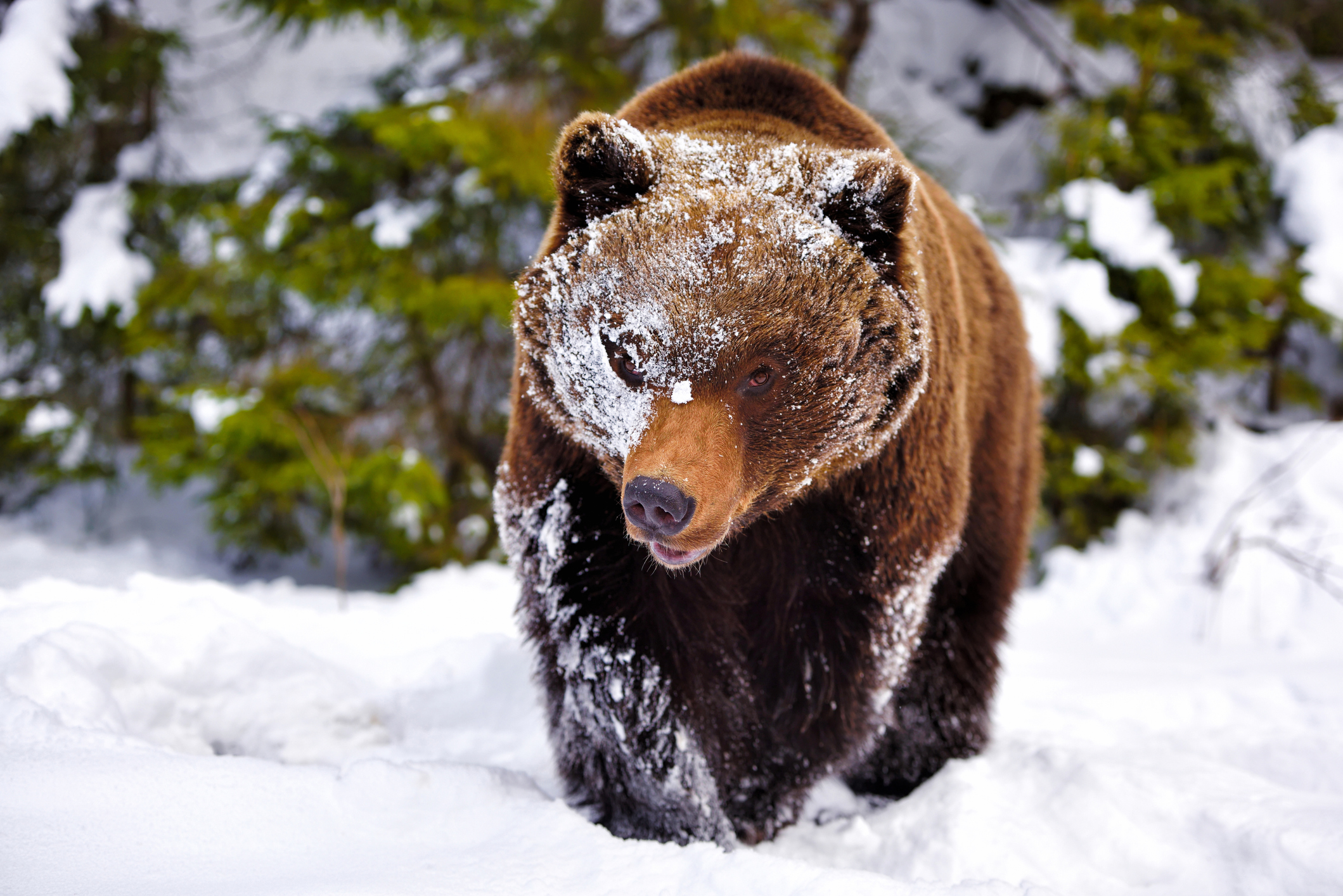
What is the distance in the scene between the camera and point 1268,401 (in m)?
8.45

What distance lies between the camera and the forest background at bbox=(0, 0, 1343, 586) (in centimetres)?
→ 714

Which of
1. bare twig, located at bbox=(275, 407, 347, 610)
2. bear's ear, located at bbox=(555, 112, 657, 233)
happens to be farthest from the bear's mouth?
bare twig, located at bbox=(275, 407, 347, 610)

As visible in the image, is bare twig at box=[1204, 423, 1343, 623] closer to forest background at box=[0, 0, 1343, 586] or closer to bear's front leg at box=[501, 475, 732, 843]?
forest background at box=[0, 0, 1343, 586]

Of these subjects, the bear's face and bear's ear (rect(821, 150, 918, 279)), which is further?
bear's ear (rect(821, 150, 918, 279))

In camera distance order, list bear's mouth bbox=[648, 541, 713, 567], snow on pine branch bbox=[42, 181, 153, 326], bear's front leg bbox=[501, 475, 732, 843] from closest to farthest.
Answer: bear's mouth bbox=[648, 541, 713, 567], bear's front leg bbox=[501, 475, 732, 843], snow on pine branch bbox=[42, 181, 153, 326]

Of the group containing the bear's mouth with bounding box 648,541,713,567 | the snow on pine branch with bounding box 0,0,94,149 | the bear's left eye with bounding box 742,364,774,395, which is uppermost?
the bear's left eye with bounding box 742,364,774,395

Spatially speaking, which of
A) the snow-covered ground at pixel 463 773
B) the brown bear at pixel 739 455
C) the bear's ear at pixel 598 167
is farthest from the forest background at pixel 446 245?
the bear's ear at pixel 598 167

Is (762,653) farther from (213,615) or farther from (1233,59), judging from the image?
(1233,59)

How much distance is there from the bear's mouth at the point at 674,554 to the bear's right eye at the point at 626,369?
0.35 meters

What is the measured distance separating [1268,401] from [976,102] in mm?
4390

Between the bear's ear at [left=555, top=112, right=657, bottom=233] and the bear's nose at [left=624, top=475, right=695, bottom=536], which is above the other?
the bear's ear at [left=555, top=112, right=657, bottom=233]

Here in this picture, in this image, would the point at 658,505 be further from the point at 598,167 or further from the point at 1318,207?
the point at 1318,207

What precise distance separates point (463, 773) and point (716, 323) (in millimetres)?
1350

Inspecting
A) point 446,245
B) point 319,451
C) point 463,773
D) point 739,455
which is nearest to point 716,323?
point 739,455
